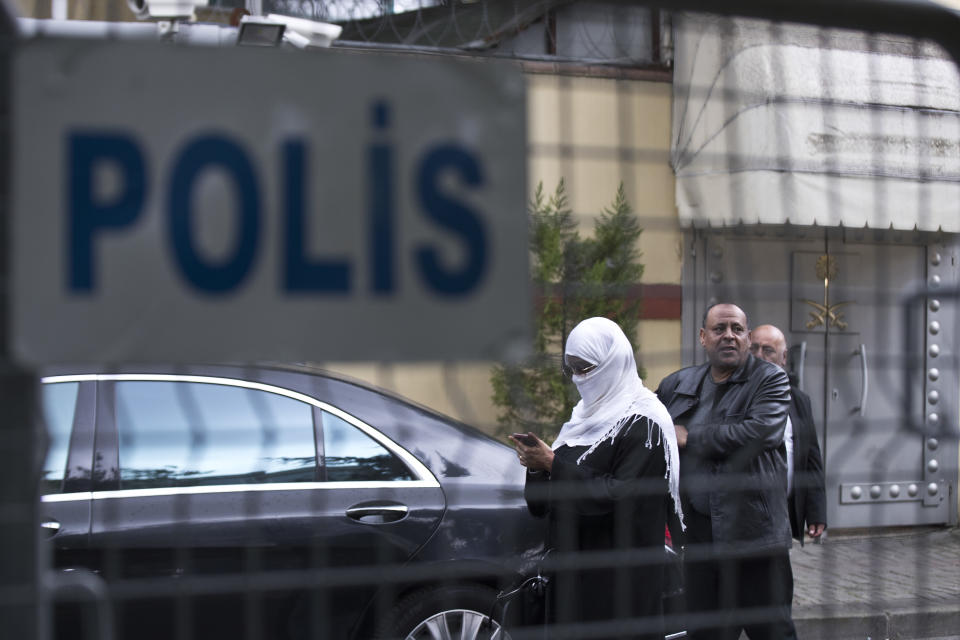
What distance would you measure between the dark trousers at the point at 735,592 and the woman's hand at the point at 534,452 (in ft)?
1.39

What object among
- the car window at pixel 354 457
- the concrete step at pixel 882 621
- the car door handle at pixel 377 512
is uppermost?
the car window at pixel 354 457

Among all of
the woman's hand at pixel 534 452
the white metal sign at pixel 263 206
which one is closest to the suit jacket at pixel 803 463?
the woman's hand at pixel 534 452

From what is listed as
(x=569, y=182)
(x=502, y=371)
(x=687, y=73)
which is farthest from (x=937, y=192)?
(x=502, y=371)

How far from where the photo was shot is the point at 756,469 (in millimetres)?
3436

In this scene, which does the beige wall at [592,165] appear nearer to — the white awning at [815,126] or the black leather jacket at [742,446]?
the white awning at [815,126]

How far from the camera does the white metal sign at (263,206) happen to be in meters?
1.29

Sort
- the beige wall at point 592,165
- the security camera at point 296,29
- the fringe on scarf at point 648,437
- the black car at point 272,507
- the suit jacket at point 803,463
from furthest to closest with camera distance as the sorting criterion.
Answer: the suit jacket at point 803,463
the fringe on scarf at point 648,437
the security camera at point 296,29
the black car at point 272,507
the beige wall at point 592,165

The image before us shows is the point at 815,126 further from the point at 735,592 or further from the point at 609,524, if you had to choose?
the point at 735,592

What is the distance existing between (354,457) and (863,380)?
7.25 feet

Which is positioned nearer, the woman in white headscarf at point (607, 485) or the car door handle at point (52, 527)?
the woman in white headscarf at point (607, 485)

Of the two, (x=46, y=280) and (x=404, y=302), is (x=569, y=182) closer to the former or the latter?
(x=404, y=302)

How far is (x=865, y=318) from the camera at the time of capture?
212 centimetres

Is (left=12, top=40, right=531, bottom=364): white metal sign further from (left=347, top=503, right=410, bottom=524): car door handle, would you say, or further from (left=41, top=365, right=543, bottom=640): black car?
(left=347, top=503, right=410, bottom=524): car door handle

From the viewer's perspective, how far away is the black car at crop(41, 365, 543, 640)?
5.97 ft
